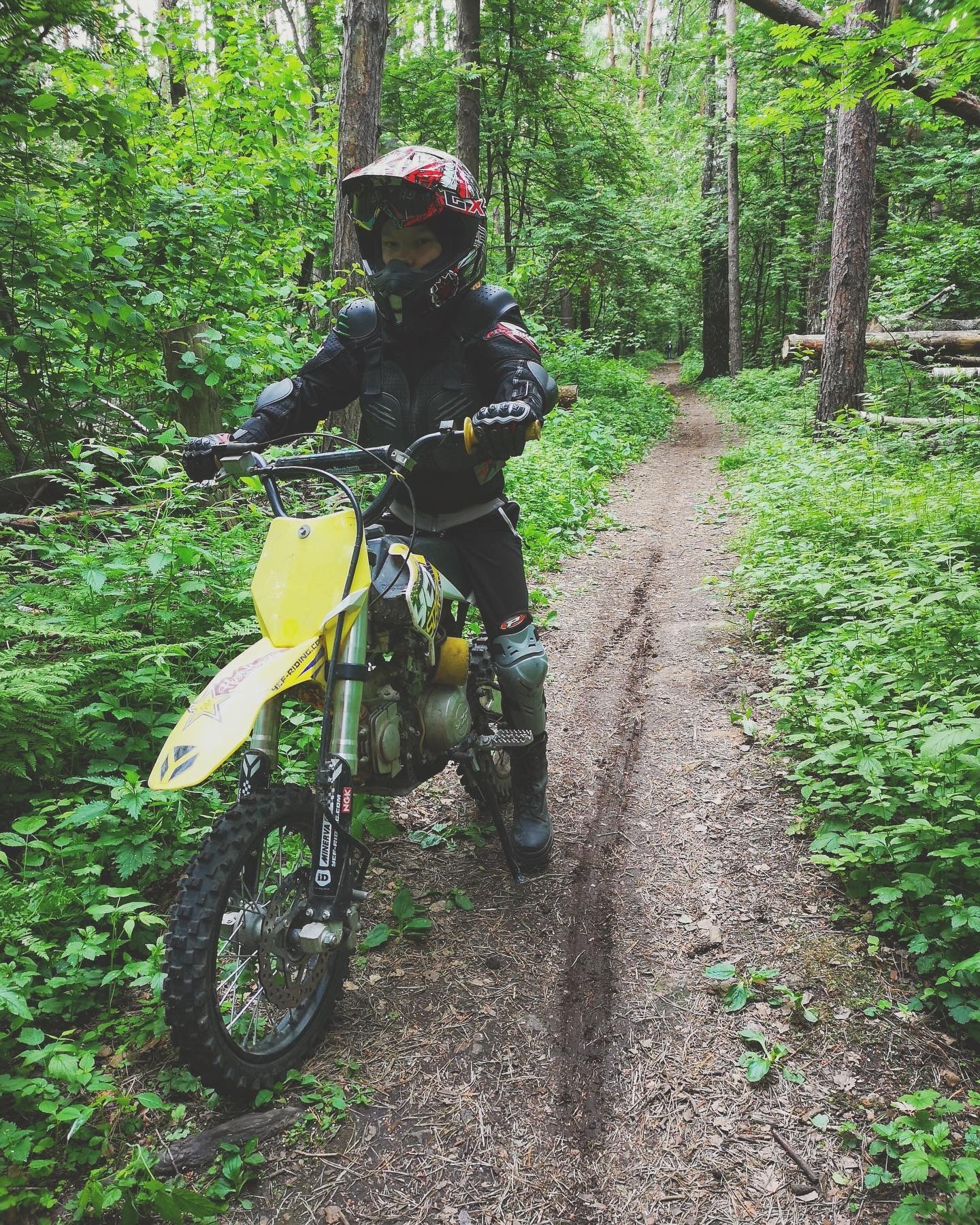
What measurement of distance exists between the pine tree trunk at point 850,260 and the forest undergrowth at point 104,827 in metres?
8.30

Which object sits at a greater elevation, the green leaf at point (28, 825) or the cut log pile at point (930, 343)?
the cut log pile at point (930, 343)

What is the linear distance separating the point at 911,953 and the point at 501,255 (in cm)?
1787

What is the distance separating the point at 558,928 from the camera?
3045 mm

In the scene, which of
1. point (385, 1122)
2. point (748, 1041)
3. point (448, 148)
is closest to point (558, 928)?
point (748, 1041)

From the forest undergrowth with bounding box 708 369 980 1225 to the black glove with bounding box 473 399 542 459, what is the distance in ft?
6.67

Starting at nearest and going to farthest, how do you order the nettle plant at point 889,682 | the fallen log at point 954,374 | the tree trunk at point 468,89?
the nettle plant at point 889,682 < the fallen log at point 954,374 < the tree trunk at point 468,89

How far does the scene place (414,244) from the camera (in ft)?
9.25

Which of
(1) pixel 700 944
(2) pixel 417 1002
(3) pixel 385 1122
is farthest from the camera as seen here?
(1) pixel 700 944

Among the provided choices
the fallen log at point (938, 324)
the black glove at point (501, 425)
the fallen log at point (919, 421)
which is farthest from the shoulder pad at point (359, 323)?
the fallen log at point (938, 324)

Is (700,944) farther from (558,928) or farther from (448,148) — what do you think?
(448,148)

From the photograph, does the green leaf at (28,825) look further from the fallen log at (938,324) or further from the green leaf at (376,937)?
the fallen log at (938,324)

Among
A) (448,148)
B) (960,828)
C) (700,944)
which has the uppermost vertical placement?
(448,148)

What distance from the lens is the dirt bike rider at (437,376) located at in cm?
270

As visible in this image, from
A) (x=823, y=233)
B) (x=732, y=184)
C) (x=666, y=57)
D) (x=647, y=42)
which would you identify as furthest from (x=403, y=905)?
(x=647, y=42)
